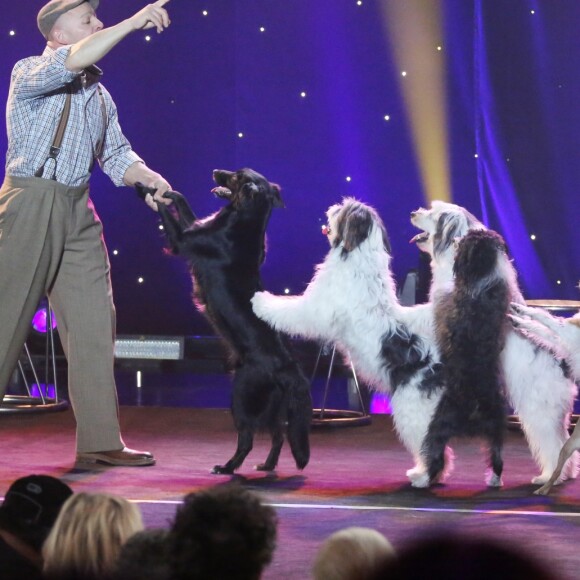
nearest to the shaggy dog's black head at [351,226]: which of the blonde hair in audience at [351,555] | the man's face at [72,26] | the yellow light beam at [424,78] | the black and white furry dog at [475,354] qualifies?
the black and white furry dog at [475,354]

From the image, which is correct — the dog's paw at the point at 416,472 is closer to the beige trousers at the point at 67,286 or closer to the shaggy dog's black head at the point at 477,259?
the shaggy dog's black head at the point at 477,259

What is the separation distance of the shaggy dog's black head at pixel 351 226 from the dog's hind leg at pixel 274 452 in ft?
2.68

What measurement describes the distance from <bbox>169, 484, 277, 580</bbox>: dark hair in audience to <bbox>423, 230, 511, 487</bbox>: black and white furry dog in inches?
102

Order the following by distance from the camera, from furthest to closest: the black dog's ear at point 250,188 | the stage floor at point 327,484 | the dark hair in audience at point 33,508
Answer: the black dog's ear at point 250,188, the stage floor at point 327,484, the dark hair in audience at point 33,508

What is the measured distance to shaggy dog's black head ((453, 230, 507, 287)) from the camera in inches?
179

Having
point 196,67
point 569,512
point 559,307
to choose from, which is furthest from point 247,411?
point 196,67

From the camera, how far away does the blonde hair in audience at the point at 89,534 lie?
1.96m

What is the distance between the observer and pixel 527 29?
8102 mm

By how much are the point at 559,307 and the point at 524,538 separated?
2.73 m

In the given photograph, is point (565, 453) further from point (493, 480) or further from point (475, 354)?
point (475, 354)

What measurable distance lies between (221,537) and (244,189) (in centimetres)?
326

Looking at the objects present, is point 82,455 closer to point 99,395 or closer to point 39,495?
point 99,395

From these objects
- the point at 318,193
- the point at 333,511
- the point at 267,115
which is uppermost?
the point at 267,115

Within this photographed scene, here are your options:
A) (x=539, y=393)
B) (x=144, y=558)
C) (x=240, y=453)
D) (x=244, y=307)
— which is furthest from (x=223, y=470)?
(x=144, y=558)
